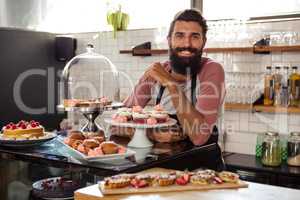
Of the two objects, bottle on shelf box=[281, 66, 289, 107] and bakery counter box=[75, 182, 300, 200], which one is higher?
bottle on shelf box=[281, 66, 289, 107]

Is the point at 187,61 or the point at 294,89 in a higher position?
the point at 187,61

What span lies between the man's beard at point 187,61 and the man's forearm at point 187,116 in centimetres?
38

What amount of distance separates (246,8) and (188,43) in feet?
4.50

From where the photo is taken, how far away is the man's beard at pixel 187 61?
2.67 meters

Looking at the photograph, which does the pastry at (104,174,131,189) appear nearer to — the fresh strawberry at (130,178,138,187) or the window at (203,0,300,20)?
the fresh strawberry at (130,178,138,187)

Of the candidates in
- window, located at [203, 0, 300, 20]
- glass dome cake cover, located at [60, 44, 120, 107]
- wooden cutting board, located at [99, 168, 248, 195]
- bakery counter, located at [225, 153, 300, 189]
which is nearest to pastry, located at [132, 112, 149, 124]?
wooden cutting board, located at [99, 168, 248, 195]

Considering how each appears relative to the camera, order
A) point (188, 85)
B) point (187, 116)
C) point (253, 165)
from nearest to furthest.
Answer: point (187, 116) < point (188, 85) < point (253, 165)

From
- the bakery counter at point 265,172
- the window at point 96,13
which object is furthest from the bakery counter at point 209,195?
the window at point 96,13

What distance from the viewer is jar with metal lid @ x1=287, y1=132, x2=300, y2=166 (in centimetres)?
317

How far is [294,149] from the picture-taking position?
3207mm

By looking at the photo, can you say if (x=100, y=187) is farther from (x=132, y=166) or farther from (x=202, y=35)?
(x=202, y=35)

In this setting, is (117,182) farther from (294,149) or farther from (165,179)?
(294,149)

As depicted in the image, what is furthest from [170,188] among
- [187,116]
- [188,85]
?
[188,85]

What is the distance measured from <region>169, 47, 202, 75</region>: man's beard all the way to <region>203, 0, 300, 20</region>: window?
4.22ft
